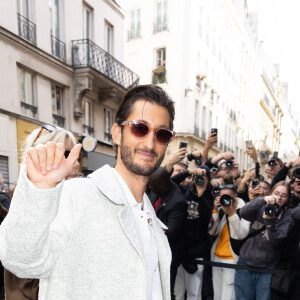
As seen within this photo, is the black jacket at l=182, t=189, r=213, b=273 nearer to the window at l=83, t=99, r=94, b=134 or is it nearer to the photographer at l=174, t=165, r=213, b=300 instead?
the photographer at l=174, t=165, r=213, b=300

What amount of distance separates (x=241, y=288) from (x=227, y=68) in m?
27.0

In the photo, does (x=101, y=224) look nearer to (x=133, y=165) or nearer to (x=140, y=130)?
(x=133, y=165)

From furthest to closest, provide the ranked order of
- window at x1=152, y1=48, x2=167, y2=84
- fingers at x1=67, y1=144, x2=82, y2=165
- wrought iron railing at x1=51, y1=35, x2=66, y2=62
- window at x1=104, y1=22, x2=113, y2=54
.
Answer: window at x1=152, y1=48, x2=167, y2=84, window at x1=104, y1=22, x2=113, y2=54, wrought iron railing at x1=51, y1=35, x2=66, y2=62, fingers at x1=67, y1=144, x2=82, y2=165

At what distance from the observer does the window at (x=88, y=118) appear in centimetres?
1261

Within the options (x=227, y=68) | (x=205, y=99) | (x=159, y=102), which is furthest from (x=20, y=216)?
(x=227, y=68)

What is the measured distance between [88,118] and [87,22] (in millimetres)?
4392

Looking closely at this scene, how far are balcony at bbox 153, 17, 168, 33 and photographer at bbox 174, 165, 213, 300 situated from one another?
18565 mm

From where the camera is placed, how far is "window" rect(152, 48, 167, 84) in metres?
20.3

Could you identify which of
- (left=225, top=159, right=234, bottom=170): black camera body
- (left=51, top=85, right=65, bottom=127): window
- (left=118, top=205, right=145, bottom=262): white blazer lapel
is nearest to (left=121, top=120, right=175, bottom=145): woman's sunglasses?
(left=118, top=205, right=145, bottom=262): white blazer lapel

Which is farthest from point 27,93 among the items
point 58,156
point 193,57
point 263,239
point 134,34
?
point 134,34

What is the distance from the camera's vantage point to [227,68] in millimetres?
27797

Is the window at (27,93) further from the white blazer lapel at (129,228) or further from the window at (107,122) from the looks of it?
the white blazer lapel at (129,228)

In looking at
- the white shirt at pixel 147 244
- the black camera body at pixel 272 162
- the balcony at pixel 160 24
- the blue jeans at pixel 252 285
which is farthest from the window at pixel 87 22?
the white shirt at pixel 147 244

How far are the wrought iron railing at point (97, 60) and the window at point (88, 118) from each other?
1597mm
